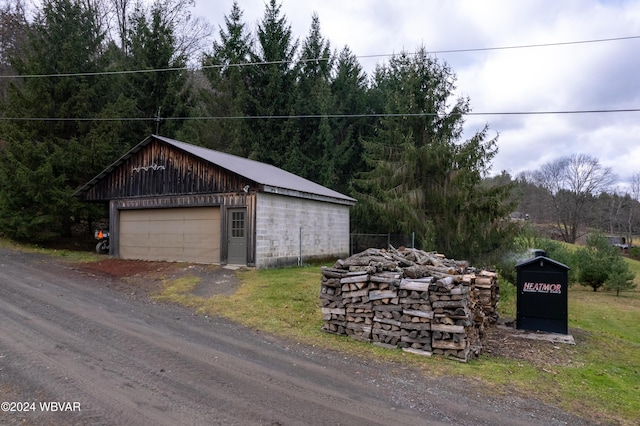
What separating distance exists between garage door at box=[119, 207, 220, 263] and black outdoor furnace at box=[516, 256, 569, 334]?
31.9 ft

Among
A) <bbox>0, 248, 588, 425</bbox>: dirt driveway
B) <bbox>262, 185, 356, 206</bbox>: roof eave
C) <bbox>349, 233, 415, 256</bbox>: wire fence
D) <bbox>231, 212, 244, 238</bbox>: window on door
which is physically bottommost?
<bbox>0, 248, 588, 425</bbox>: dirt driveway

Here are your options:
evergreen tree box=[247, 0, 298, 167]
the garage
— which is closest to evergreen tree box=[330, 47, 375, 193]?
evergreen tree box=[247, 0, 298, 167]

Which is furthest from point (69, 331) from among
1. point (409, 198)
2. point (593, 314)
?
point (593, 314)

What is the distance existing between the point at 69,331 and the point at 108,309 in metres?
1.67

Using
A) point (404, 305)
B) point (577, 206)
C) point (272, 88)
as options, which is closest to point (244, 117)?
point (272, 88)

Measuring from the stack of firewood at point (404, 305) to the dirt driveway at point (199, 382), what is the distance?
37.7 inches

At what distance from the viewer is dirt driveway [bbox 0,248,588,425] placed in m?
3.96

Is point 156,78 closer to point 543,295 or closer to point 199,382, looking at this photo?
point 199,382

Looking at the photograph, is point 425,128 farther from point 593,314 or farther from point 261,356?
point 261,356

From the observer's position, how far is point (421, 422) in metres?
3.97

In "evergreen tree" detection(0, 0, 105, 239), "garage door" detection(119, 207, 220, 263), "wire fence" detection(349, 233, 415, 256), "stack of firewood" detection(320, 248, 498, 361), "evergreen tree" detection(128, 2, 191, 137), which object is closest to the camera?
"stack of firewood" detection(320, 248, 498, 361)

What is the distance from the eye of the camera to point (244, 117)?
21.3 m

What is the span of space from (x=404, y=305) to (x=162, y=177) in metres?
11.8

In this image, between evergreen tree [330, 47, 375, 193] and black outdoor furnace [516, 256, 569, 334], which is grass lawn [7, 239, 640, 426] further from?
evergreen tree [330, 47, 375, 193]
